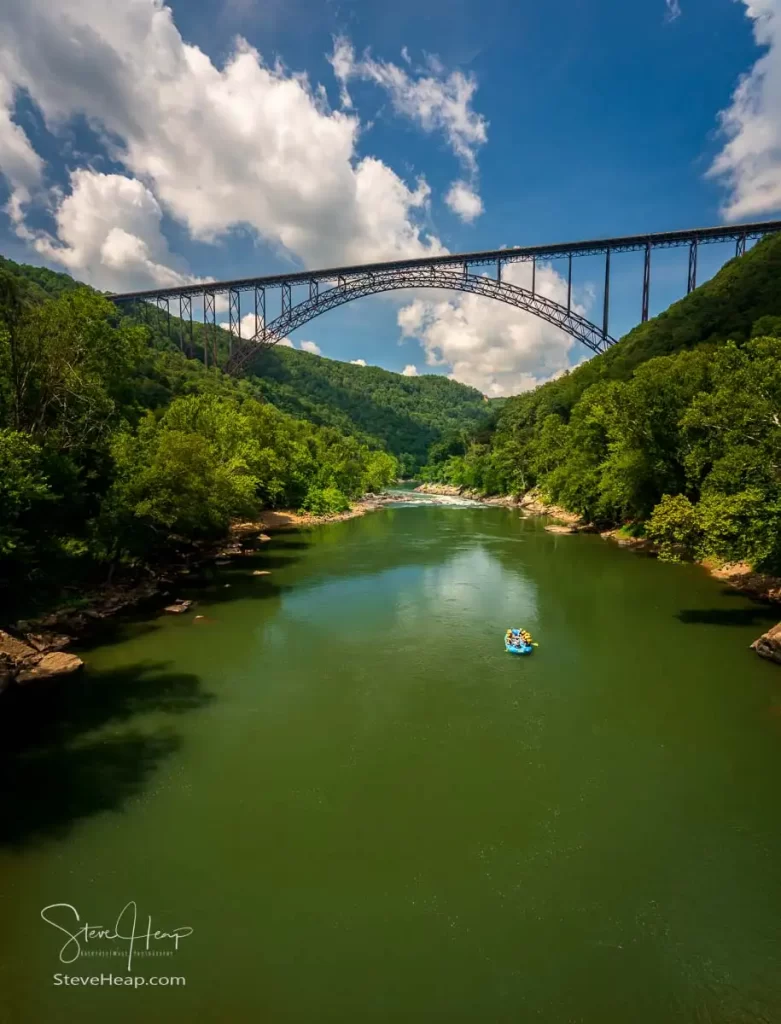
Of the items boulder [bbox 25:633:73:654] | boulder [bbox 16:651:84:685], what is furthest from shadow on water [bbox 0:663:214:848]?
boulder [bbox 25:633:73:654]

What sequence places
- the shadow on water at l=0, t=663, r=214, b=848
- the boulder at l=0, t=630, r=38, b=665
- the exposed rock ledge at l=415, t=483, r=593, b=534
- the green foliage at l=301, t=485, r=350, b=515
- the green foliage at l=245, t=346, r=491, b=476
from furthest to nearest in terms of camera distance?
the green foliage at l=245, t=346, r=491, b=476 → the green foliage at l=301, t=485, r=350, b=515 → the exposed rock ledge at l=415, t=483, r=593, b=534 → the boulder at l=0, t=630, r=38, b=665 → the shadow on water at l=0, t=663, r=214, b=848

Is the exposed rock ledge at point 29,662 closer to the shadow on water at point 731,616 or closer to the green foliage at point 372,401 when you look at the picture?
the shadow on water at point 731,616

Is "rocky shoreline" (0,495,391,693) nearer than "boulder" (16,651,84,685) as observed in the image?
No

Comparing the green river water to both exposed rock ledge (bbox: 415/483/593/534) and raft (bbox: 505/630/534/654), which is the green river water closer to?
raft (bbox: 505/630/534/654)

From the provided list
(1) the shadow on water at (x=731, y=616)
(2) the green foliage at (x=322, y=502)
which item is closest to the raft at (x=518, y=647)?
(1) the shadow on water at (x=731, y=616)

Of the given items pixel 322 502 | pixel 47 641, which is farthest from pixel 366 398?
pixel 47 641

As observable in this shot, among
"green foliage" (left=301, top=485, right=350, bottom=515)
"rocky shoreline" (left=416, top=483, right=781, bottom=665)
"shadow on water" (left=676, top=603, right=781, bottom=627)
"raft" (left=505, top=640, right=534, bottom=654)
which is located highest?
"green foliage" (left=301, top=485, right=350, bottom=515)

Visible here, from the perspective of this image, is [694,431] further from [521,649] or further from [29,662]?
[29,662]
